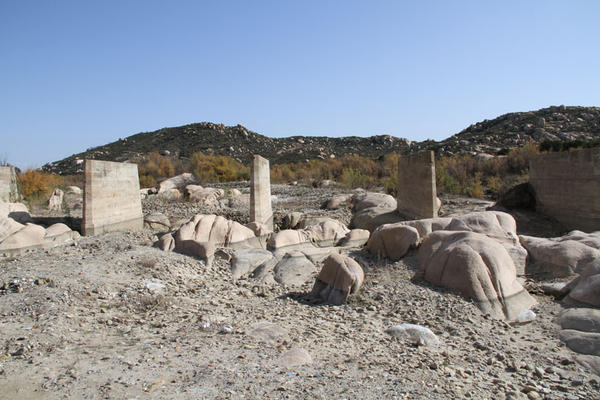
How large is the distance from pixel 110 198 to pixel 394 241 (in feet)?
20.8

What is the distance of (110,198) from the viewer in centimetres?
860

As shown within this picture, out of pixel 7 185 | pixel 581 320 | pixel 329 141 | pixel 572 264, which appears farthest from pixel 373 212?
pixel 329 141

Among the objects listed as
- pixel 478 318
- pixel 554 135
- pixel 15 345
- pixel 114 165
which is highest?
pixel 554 135

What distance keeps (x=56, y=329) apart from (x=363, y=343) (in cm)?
301

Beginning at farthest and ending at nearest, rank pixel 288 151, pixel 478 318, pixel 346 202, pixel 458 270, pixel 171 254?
pixel 288 151 < pixel 346 202 < pixel 171 254 < pixel 458 270 < pixel 478 318

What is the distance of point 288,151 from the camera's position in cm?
4384

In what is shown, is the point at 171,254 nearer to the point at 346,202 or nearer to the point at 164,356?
the point at 164,356

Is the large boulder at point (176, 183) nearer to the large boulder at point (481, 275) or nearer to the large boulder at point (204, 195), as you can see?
the large boulder at point (204, 195)

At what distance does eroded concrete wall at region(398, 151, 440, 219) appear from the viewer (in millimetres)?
8883

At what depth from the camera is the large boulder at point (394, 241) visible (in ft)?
21.0

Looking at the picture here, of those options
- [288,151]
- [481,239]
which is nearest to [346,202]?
[481,239]

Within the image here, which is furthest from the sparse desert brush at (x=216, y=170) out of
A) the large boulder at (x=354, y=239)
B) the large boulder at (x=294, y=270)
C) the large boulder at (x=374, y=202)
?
the large boulder at (x=294, y=270)

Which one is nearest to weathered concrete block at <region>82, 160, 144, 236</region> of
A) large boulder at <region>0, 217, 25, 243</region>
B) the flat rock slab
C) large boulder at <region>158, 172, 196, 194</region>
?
large boulder at <region>0, 217, 25, 243</region>

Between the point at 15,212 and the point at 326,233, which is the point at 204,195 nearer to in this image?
the point at 15,212
